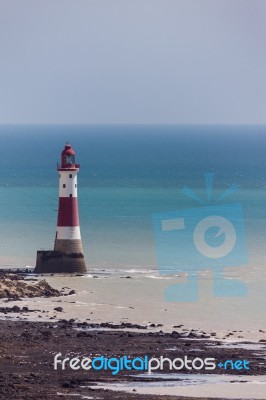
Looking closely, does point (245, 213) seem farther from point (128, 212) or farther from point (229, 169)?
point (229, 169)

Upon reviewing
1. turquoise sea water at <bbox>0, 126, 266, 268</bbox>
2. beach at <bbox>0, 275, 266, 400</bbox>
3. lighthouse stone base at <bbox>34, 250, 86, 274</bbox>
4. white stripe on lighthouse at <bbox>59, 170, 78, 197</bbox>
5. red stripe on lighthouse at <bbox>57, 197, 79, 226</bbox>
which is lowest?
beach at <bbox>0, 275, 266, 400</bbox>

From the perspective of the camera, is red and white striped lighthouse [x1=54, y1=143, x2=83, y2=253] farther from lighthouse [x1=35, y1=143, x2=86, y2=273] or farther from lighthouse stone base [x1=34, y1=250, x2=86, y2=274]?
lighthouse stone base [x1=34, y1=250, x2=86, y2=274]

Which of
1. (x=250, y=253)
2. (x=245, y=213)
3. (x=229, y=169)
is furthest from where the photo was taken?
(x=229, y=169)

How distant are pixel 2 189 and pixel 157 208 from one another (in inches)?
691

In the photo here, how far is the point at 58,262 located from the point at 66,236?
70cm

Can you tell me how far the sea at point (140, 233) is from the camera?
34.4 metres

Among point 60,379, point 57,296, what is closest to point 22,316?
point 57,296

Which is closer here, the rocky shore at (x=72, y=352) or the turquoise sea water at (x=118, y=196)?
the rocky shore at (x=72, y=352)

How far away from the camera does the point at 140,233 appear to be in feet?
174

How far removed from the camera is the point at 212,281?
3922 centimetres

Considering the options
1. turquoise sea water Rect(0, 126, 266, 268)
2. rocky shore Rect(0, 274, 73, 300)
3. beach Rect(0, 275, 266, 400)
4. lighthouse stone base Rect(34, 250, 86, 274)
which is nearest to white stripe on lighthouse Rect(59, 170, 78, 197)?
lighthouse stone base Rect(34, 250, 86, 274)

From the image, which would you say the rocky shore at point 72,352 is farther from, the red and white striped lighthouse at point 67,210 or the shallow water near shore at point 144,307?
the red and white striped lighthouse at point 67,210

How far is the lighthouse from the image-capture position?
133ft

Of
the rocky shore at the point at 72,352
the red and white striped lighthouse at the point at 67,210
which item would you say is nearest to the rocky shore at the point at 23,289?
the rocky shore at the point at 72,352
